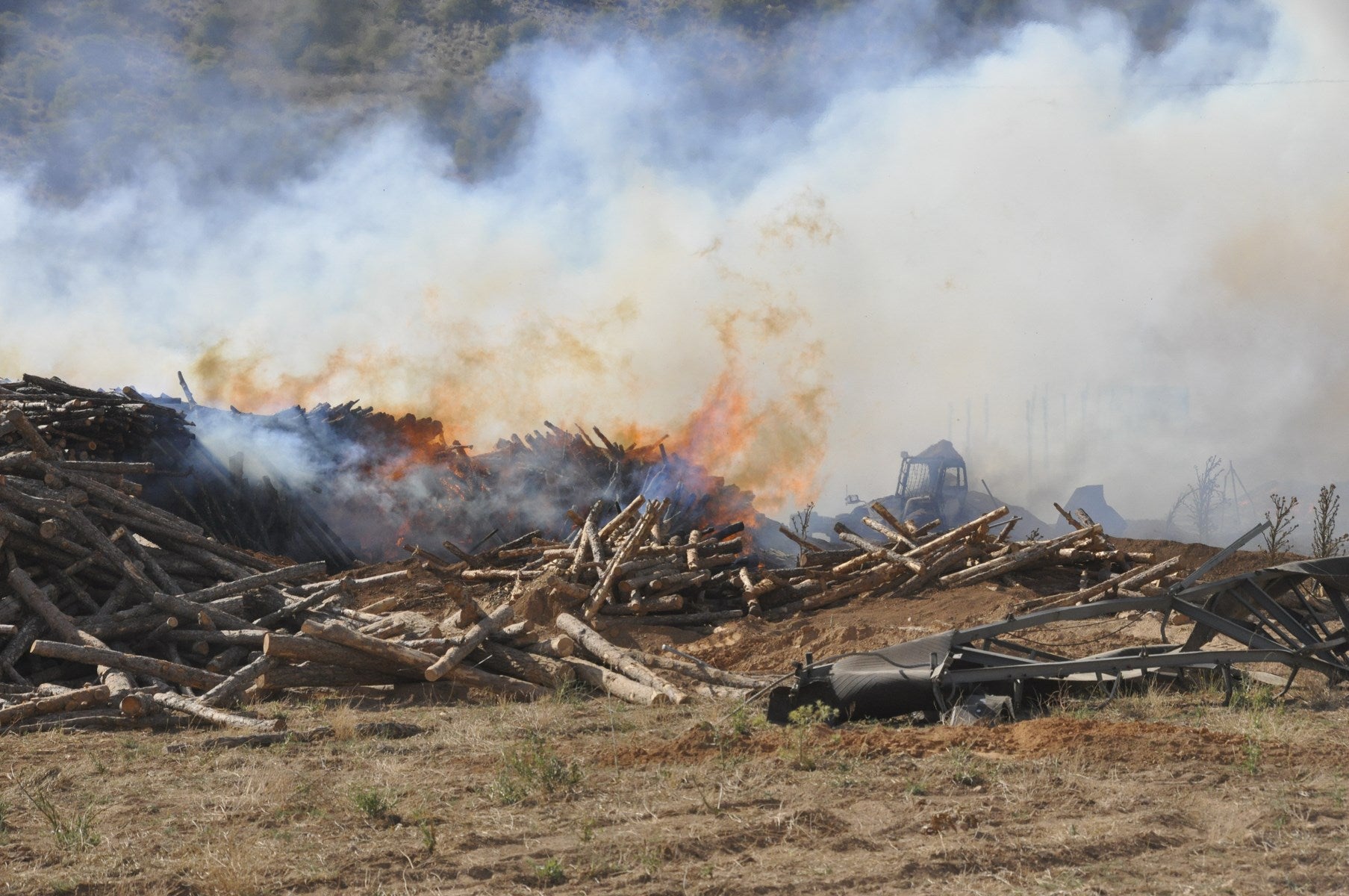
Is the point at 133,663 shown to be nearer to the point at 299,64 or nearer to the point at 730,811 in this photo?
the point at 730,811

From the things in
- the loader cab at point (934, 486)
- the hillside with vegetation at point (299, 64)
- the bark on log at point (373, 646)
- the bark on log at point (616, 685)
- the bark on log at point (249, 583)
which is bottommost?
the bark on log at point (616, 685)

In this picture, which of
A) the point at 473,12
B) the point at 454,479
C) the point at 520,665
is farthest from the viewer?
the point at 473,12

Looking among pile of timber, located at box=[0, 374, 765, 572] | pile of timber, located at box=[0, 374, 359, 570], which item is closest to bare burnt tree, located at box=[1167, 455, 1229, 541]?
pile of timber, located at box=[0, 374, 765, 572]

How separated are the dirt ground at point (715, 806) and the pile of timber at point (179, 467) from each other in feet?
Result: 39.0

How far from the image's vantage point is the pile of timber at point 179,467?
19.3 m

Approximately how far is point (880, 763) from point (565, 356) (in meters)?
28.7

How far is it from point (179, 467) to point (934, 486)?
2120 centimetres

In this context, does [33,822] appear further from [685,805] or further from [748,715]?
[748,715]

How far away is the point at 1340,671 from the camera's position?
343 inches

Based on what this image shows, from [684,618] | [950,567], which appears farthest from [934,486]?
[684,618]

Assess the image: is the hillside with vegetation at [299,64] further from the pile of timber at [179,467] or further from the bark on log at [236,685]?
the bark on log at [236,685]

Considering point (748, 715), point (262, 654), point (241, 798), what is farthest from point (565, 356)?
point (241, 798)

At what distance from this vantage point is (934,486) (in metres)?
33.3

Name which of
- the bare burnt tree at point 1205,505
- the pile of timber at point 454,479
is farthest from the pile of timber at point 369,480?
the bare burnt tree at point 1205,505
